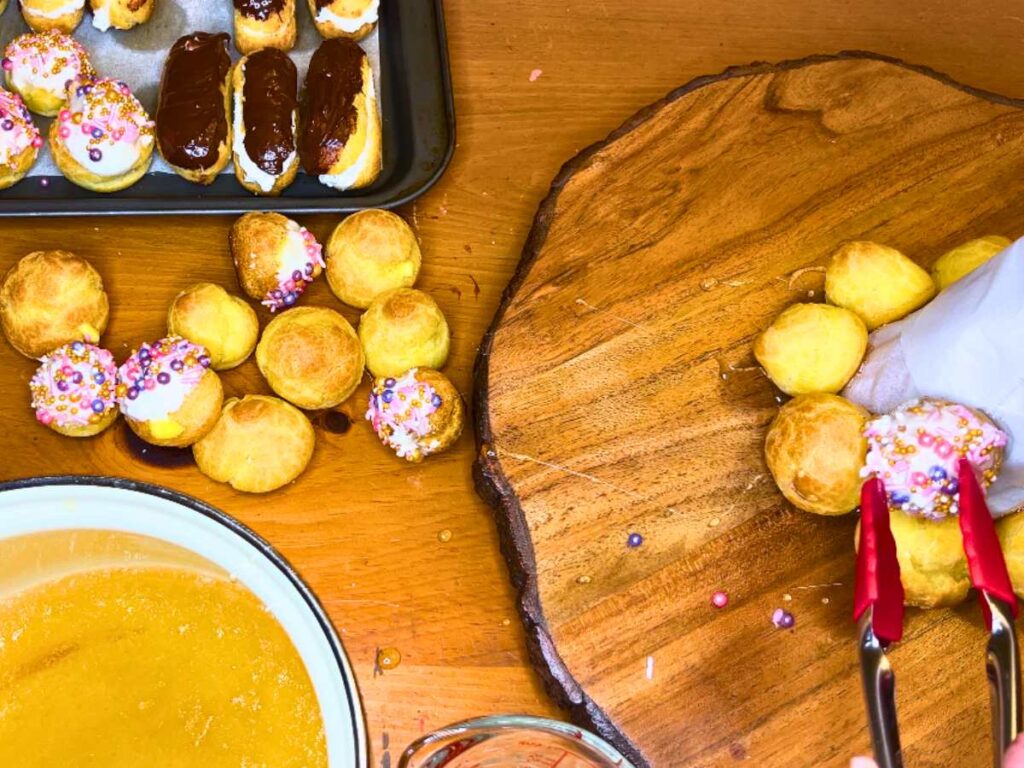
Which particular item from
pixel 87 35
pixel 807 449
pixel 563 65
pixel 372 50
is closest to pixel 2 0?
pixel 87 35

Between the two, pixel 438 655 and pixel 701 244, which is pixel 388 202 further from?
pixel 438 655

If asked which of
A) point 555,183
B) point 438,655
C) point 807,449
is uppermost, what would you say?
point 555,183

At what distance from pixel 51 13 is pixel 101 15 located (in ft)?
0.17

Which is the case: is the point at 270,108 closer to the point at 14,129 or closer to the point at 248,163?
the point at 248,163

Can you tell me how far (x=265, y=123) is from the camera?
111cm

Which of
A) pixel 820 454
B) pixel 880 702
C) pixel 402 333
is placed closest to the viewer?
pixel 880 702

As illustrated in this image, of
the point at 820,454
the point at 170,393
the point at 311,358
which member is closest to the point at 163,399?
the point at 170,393

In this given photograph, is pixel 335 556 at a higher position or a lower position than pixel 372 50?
lower

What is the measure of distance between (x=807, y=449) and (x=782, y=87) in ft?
1.40

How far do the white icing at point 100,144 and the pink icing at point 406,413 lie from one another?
1.17 feet

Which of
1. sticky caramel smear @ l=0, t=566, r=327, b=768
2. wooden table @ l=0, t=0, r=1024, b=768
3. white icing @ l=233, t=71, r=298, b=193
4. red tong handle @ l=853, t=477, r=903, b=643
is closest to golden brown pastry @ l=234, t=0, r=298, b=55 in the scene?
white icing @ l=233, t=71, r=298, b=193

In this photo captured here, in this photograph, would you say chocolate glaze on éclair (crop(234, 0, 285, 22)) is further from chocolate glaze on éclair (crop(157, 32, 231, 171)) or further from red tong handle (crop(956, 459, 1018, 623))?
red tong handle (crop(956, 459, 1018, 623))

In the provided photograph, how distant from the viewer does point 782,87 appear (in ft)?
3.74

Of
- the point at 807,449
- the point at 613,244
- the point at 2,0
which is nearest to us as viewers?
the point at 807,449
